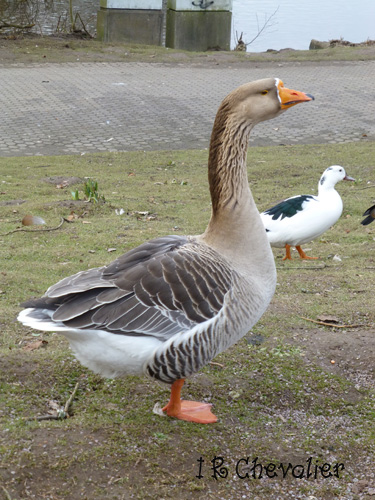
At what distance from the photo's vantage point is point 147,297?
128 inches

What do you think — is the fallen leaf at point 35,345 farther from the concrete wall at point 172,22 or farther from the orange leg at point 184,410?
the concrete wall at point 172,22

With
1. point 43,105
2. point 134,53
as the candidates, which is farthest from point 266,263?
point 134,53

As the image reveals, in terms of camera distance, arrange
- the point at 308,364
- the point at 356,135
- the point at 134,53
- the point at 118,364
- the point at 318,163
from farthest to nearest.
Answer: the point at 134,53 < the point at 356,135 < the point at 318,163 < the point at 308,364 < the point at 118,364

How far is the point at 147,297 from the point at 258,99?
134 cm

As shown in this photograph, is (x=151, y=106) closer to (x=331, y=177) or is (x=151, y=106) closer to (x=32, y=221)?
(x=32, y=221)

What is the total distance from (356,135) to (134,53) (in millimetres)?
8139

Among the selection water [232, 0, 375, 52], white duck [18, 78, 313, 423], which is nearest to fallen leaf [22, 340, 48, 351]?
white duck [18, 78, 313, 423]

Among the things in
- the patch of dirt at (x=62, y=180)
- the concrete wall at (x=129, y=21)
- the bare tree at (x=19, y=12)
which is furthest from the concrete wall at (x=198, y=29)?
the patch of dirt at (x=62, y=180)

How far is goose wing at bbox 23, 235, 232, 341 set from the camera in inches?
125

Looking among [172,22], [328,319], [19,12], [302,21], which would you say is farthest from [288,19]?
→ [328,319]

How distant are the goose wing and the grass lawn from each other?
594 millimetres

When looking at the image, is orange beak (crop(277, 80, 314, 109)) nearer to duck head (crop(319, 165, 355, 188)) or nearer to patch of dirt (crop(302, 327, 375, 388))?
patch of dirt (crop(302, 327, 375, 388))

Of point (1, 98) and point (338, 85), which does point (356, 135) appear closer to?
point (338, 85)

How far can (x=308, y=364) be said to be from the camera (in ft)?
Answer: 13.4
